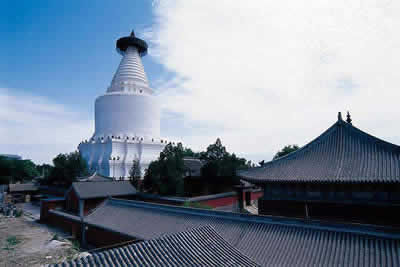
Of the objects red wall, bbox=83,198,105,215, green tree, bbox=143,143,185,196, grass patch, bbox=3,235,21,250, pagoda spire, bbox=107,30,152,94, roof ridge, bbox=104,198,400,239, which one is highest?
pagoda spire, bbox=107,30,152,94

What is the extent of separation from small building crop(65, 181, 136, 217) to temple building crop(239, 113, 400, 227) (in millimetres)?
13062

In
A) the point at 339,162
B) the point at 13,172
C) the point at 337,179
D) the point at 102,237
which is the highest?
the point at 339,162

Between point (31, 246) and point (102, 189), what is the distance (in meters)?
6.28

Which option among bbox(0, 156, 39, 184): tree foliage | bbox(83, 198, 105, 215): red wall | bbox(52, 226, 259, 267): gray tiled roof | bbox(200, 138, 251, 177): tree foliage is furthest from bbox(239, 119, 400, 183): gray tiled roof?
bbox(0, 156, 39, 184): tree foliage

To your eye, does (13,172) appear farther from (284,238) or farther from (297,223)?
A: (297,223)

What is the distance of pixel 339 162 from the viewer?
36.4 ft

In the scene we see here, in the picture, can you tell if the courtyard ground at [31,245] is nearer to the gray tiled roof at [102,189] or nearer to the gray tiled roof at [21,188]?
the gray tiled roof at [102,189]

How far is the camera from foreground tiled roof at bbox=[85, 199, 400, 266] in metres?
6.99

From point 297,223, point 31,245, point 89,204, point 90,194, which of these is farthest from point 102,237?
point 297,223

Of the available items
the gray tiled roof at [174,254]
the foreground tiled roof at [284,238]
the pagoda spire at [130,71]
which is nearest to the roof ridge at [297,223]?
the foreground tiled roof at [284,238]

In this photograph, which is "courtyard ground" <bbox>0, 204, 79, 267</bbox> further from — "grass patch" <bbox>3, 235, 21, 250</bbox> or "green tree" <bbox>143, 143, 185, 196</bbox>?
"green tree" <bbox>143, 143, 185, 196</bbox>

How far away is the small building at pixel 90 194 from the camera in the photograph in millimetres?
19219

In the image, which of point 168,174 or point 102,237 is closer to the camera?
point 102,237

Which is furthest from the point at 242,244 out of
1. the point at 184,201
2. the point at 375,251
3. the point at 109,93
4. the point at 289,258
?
the point at 109,93
